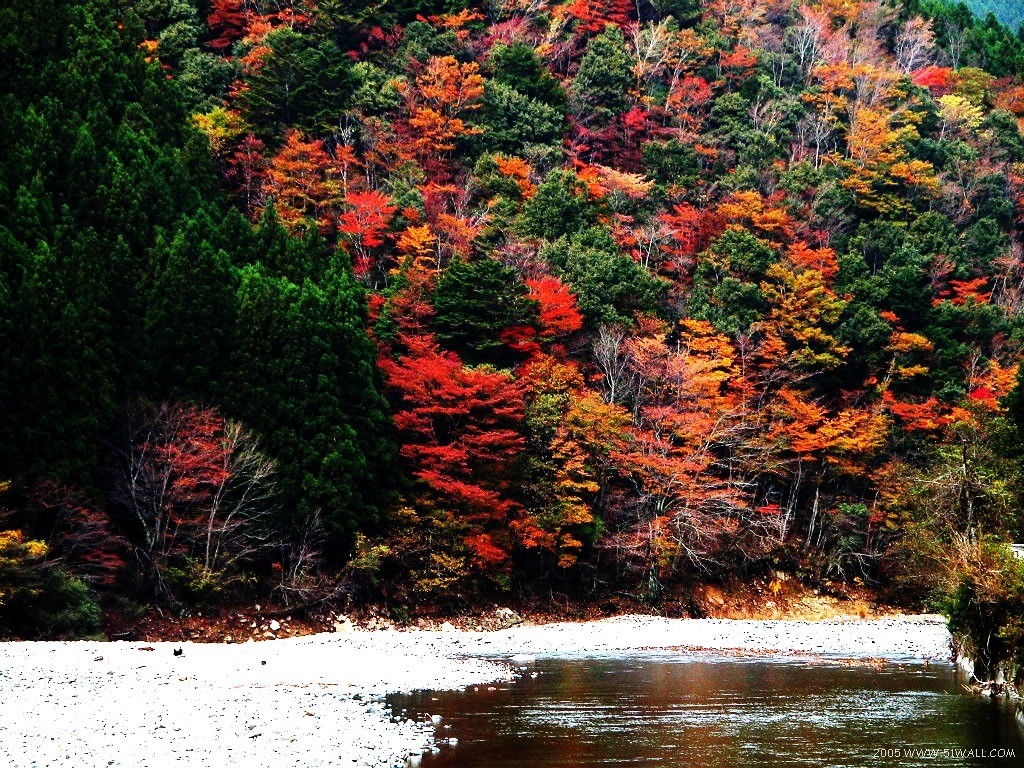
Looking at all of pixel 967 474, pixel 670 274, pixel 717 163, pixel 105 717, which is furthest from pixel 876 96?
pixel 105 717

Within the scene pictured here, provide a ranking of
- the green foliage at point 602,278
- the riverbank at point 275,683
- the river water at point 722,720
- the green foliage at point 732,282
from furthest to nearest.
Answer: the green foliage at point 732,282
the green foliage at point 602,278
the river water at point 722,720
the riverbank at point 275,683

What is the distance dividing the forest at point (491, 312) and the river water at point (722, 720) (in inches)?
86.5

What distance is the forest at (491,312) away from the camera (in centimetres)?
2964

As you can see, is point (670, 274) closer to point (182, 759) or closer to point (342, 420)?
point (342, 420)

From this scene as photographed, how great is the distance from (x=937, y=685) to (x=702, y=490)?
772 inches

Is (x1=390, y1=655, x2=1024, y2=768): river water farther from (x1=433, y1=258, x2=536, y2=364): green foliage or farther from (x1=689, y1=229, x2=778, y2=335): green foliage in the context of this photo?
(x1=689, y1=229, x2=778, y2=335): green foliage

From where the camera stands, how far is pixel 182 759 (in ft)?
42.3

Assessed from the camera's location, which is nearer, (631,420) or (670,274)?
(631,420)

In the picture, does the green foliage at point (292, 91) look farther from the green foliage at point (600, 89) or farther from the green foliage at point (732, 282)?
the green foliage at point (732, 282)

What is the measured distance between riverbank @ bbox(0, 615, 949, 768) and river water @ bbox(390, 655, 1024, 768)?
1121 millimetres

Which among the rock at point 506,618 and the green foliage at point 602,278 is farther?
the green foliage at point 602,278

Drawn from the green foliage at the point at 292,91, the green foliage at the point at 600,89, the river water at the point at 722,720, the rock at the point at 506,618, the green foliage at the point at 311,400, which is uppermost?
the green foliage at the point at 600,89

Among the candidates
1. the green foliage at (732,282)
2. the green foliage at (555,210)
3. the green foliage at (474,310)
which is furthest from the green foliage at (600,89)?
the green foliage at (474,310)

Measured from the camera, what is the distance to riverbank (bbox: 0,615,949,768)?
1348 cm
